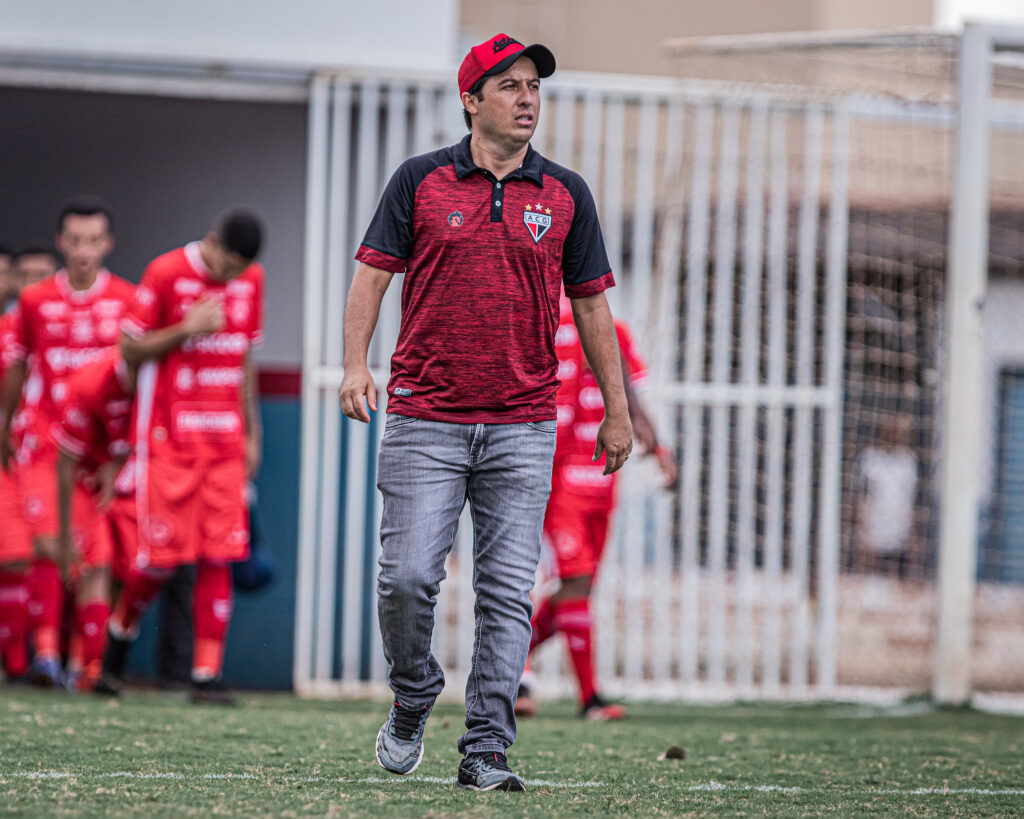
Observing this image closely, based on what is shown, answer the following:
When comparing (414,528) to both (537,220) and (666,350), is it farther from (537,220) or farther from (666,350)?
(666,350)

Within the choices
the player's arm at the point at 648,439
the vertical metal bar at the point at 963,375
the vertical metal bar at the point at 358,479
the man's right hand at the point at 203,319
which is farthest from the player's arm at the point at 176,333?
the vertical metal bar at the point at 963,375

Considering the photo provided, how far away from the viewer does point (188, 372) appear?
6.97 metres

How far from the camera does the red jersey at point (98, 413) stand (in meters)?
7.34

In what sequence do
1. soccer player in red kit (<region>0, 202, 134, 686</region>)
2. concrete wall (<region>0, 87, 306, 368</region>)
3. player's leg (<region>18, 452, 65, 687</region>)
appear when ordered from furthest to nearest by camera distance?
concrete wall (<region>0, 87, 306, 368</region>) → soccer player in red kit (<region>0, 202, 134, 686</region>) → player's leg (<region>18, 452, 65, 687</region>)

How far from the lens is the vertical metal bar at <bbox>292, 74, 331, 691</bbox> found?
7.94 m

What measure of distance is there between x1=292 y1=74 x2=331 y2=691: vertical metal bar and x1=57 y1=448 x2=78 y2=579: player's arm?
1150 millimetres

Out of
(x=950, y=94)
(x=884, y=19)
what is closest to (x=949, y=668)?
(x=950, y=94)

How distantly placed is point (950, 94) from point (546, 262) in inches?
227

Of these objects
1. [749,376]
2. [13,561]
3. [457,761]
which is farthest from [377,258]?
[13,561]

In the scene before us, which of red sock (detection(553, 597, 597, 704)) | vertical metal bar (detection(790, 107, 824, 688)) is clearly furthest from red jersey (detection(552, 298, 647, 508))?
vertical metal bar (detection(790, 107, 824, 688))

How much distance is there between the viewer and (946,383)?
26.5ft

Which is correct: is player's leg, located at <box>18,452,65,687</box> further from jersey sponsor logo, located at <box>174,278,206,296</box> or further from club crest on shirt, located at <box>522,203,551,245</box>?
club crest on shirt, located at <box>522,203,551,245</box>

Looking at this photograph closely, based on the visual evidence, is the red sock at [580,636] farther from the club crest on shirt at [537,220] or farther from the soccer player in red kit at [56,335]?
the club crest on shirt at [537,220]

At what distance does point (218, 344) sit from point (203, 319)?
0.20 m
